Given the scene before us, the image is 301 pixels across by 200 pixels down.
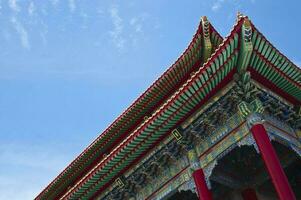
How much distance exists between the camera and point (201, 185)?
1246 centimetres

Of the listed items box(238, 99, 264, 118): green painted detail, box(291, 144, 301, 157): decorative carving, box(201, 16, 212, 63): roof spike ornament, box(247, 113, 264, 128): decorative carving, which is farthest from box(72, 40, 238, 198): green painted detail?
box(291, 144, 301, 157): decorative carving

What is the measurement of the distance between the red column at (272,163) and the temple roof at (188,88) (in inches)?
70.5

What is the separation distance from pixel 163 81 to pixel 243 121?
4.97m

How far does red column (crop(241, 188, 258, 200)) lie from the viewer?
15.0m

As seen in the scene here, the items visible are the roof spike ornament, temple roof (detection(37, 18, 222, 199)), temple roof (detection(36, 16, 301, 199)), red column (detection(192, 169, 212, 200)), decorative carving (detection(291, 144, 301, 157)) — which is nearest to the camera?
temple roof (detection(36, 16, 301, 199))

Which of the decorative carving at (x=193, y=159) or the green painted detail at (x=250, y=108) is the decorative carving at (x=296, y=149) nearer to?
the green painted detail at (x=250, y=108)

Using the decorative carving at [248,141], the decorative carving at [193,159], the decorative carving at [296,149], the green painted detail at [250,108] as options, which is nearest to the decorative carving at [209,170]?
the decorative carving at [193,159]

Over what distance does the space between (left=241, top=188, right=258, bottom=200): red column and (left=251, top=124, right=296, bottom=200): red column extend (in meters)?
4.48

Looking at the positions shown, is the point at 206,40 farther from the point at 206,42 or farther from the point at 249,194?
the point at 249,194

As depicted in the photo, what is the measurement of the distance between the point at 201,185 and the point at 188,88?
314 centimetres

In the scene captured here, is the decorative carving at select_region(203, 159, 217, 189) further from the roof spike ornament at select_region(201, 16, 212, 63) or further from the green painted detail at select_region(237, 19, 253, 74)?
the roof spike ornament at select_region(201, 16, 212, 63)

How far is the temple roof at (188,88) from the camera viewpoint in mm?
10906

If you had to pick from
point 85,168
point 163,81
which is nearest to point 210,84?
point 163,81

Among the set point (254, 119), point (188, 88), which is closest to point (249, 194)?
point (254, 119)
